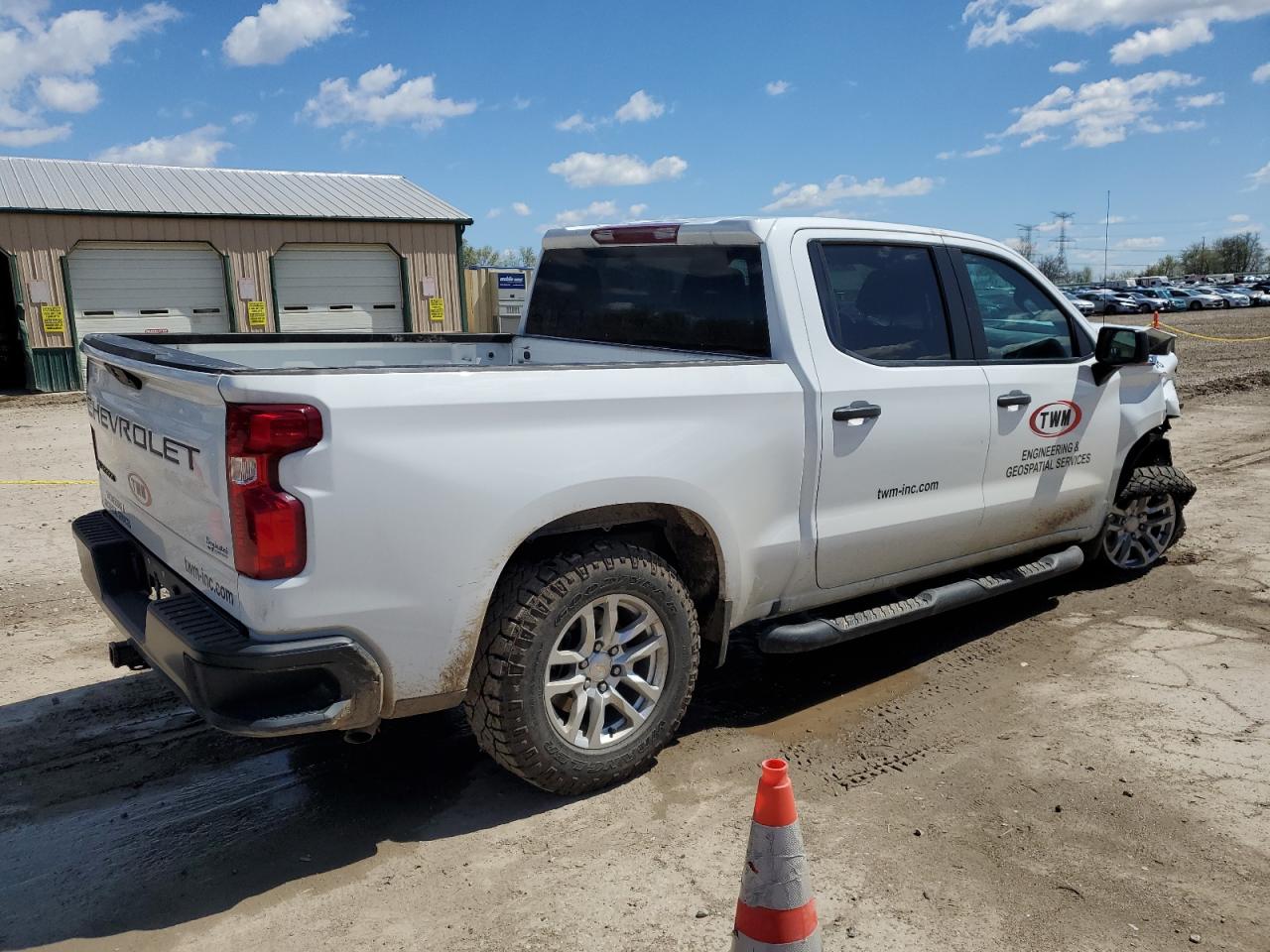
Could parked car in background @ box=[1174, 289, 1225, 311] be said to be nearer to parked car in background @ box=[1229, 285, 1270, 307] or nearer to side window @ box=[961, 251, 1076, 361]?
parked car in background @ box=[1229, 285, 1270, 307]

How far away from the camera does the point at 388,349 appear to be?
5.16m

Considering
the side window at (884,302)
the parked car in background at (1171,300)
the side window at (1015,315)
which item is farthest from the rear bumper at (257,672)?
the parked car in background at (1171,300)

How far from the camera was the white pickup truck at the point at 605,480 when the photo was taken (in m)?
2.82

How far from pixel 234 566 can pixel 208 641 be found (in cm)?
22

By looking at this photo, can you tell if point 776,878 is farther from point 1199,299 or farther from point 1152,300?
point 1199,299

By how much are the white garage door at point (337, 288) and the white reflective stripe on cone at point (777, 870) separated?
1973 cm

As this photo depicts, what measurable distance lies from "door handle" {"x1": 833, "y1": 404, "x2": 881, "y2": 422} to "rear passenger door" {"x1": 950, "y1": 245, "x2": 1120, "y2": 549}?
2.68 feet

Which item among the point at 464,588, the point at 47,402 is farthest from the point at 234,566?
the point at 47,402

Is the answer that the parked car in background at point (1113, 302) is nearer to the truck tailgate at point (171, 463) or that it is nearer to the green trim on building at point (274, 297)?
the green trim on building at point (274, 297)

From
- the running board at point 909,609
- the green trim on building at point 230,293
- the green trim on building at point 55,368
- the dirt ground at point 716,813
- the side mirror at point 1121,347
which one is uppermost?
the green trim on building at point 230,293

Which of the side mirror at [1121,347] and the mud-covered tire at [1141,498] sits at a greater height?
the side mirror at [1121,347]

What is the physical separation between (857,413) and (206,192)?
1985 cm

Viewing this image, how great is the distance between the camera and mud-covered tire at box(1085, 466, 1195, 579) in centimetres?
565

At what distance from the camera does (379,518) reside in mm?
2850
